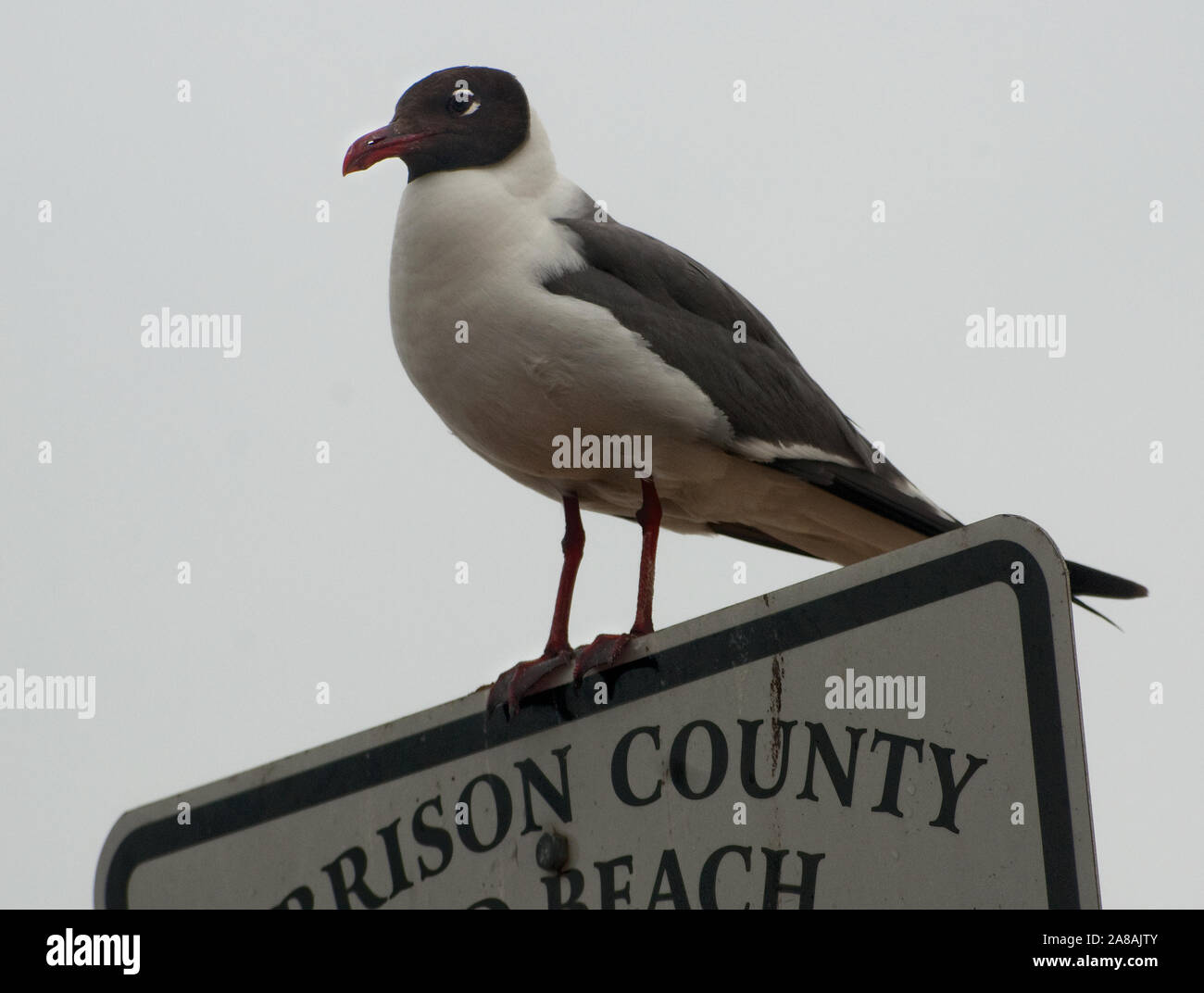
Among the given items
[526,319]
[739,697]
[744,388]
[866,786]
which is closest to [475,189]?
[526,319]

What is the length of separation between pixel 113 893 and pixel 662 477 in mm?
1403

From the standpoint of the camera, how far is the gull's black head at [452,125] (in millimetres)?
3316

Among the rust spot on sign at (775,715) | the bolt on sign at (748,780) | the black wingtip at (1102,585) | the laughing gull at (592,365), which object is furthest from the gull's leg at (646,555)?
the black wingtip at (1102,585)

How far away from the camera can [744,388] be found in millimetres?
3268

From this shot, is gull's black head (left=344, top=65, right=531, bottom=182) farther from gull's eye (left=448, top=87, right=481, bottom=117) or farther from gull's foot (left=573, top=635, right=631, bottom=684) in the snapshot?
gull's foot (left=573, top=635, right=631, bottom=684)

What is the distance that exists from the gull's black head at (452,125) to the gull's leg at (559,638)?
2.64ft

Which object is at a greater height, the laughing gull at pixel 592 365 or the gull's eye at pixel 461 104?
the gull's eye at pixel 461 104

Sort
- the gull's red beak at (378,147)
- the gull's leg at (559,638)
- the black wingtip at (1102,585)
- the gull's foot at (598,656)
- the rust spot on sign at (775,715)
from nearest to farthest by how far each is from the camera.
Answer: the rust spot on sign at (775,715)
the gull's foot at (598,656)
the gull's leg at (559,638)
the black wingtip at (1102,585)
the gull's red beak at (378,147)

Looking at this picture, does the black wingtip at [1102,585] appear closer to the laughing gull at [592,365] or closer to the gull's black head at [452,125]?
the laughing gull at [592,365]

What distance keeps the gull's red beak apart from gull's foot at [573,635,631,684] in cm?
150

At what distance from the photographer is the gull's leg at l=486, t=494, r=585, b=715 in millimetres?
2174

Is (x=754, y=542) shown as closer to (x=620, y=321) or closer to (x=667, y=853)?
(x=620, y=321)

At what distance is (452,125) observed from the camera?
3363mm

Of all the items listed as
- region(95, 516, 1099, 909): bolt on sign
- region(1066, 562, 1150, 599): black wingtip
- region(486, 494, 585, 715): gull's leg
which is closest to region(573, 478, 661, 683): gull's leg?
region(486, 494, 585, 715): gull's leg
